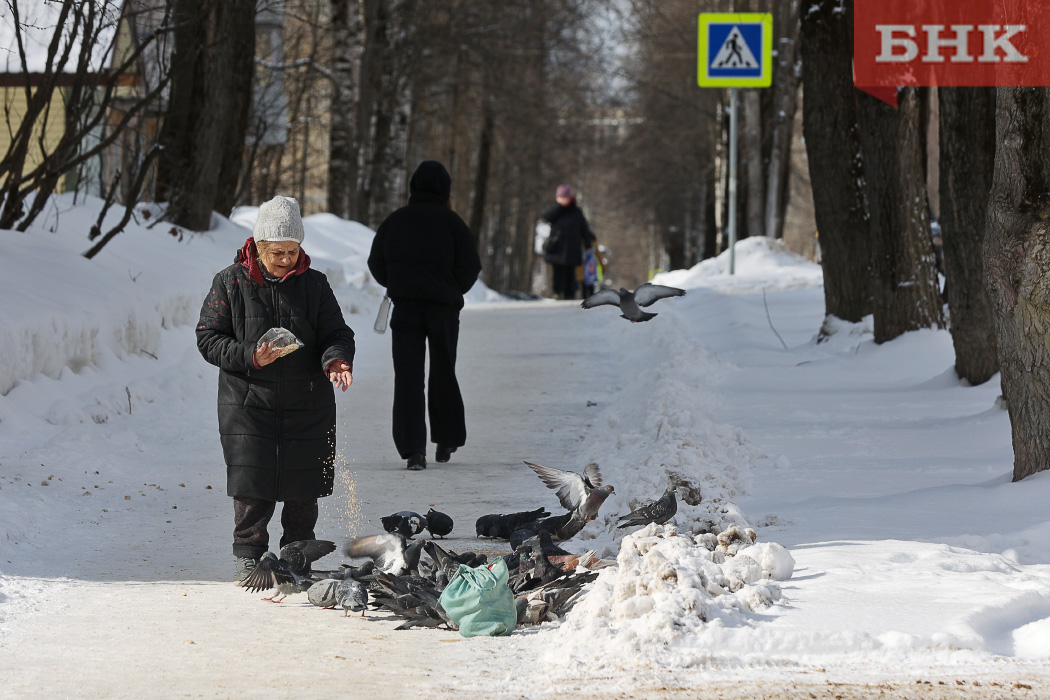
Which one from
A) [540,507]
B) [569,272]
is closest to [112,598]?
[540,507]

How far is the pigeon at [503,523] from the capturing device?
6516mm

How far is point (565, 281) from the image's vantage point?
942 inches

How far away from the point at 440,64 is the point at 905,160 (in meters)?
18.9

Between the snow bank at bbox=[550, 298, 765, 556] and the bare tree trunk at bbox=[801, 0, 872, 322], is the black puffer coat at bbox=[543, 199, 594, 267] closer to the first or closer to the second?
the bare tree trunk at bbox=[801, 0, 872, 322]

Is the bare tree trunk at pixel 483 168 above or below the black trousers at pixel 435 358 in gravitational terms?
above

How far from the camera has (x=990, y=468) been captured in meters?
7.46

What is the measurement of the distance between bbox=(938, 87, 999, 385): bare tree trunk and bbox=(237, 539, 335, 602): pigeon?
220 inches

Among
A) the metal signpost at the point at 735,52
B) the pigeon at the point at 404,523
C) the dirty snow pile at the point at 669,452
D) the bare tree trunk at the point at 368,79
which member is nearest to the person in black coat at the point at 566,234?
the bare tree trunk at the point at 368,79

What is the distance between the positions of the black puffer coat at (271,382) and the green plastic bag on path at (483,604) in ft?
3.50

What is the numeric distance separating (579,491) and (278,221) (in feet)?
6.03

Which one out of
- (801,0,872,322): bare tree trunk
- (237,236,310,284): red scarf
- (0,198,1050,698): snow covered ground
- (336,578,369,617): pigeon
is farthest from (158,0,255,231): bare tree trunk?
(336,578,369,617): pigeon

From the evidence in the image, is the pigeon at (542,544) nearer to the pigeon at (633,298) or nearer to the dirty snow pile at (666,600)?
the dirty snow pile at (666,600)

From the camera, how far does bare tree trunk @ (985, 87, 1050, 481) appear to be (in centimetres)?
642

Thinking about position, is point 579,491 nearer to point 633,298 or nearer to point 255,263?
point 255,263
